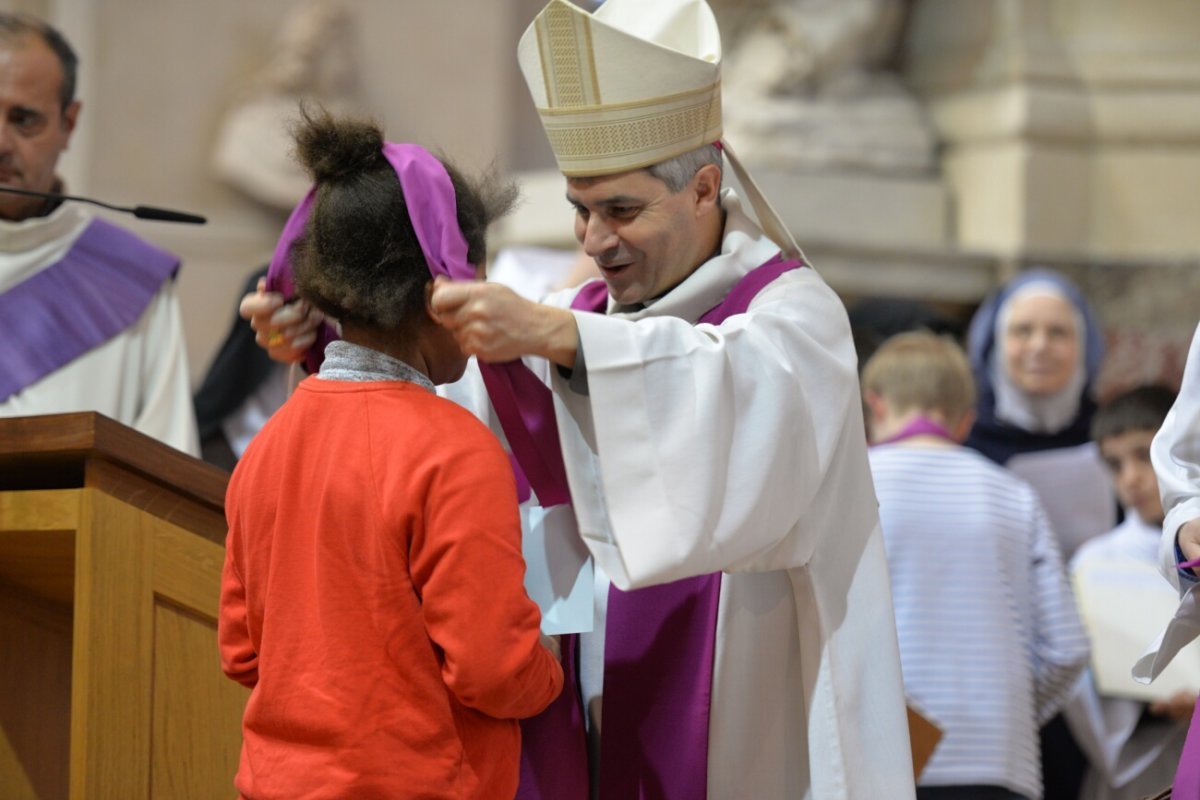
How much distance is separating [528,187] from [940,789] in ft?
14.1

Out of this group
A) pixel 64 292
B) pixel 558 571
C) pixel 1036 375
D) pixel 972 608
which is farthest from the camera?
pixel 1036 375

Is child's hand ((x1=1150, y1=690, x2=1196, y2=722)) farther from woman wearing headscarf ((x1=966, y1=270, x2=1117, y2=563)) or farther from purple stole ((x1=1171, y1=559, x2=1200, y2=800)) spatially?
purple stole ((x1=1171, y1=559, x2=1200, y2=800))

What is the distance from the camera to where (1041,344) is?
611 centimetres

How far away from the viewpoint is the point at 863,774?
112 inches

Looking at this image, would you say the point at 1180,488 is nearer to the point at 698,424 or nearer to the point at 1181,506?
the point at 1181,506

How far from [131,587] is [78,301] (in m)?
1.31

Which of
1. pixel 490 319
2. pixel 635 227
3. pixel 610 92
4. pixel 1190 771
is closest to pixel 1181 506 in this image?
pixel 1190 771

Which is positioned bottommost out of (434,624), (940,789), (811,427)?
(940,789)

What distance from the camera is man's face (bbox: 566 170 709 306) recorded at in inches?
118

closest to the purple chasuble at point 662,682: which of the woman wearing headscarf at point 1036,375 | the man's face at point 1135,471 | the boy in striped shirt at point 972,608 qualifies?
the boy in striped shirt at point 972,608

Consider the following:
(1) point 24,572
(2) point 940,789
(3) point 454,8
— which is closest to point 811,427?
(1) point 24,572

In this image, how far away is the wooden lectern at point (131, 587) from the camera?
3.03 m

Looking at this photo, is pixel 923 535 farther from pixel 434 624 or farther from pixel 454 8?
pixel 454 8

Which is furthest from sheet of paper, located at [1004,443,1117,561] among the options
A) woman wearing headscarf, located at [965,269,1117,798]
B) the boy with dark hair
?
the boy with dark hair
